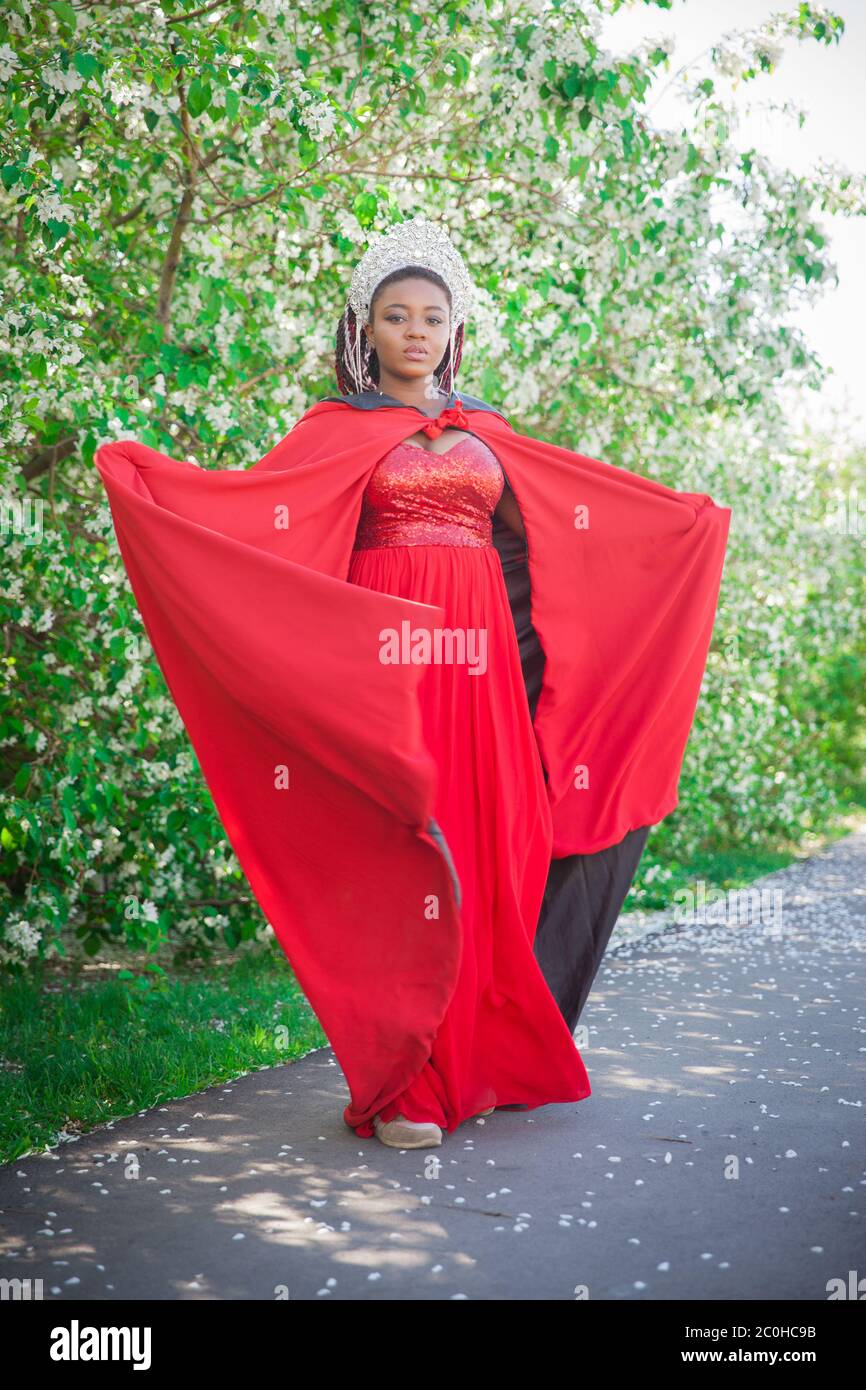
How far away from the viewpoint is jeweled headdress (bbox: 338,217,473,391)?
3990 mm

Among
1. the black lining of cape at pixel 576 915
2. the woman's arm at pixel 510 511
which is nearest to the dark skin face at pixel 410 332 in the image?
the black lining of cape at pixel 576 915

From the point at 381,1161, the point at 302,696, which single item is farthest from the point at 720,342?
the point at 381,1161

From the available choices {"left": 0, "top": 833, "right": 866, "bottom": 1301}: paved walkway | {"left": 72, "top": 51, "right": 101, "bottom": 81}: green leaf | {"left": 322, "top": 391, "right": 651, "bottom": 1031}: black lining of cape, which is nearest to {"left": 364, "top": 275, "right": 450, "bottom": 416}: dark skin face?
{"left": 322, "top": 391, "right": 651, "bottom": 1031}: black lining of cape

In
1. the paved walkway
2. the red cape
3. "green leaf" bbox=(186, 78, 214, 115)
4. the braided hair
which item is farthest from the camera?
"green leaf" bbox=(186, 78, 214, 115)

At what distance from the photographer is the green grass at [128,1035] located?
3.91 metres

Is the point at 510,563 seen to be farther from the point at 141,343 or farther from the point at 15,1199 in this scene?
the point at 15,1199

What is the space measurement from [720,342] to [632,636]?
310cm

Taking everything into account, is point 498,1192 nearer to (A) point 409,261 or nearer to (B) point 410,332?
(B) point 410,332

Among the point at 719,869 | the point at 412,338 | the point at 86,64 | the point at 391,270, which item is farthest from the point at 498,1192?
the point at 719,869

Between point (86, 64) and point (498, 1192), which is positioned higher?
point (86, 64)

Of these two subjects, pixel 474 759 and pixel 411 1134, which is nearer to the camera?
pixel 411 1134

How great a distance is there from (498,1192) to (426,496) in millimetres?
1967

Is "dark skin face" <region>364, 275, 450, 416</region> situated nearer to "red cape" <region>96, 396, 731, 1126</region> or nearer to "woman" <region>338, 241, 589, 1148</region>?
"woman" <region>338, 241, 589, 1148</region>

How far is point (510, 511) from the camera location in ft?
13.7
